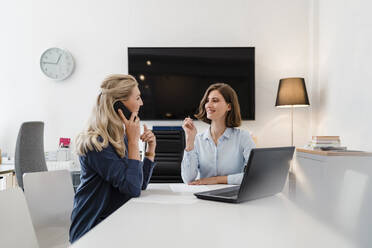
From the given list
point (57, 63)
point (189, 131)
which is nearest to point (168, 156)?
point (189, 131)

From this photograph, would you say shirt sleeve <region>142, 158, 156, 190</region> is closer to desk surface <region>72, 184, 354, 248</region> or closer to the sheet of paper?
the sheet of paper

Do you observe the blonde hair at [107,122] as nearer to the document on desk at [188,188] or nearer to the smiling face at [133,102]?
the smiling face at [133,102]

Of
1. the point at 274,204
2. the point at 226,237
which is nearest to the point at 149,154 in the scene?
the point at 274,204

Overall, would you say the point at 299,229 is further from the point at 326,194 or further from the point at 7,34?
the point at 7,34

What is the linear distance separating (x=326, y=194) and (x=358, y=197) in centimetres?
38

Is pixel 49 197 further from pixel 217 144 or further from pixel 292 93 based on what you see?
pixel 292 93

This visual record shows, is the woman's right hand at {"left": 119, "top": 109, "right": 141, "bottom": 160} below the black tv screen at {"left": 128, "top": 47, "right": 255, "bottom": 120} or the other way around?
below

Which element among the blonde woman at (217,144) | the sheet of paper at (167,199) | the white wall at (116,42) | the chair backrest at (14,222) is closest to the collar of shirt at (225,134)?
the blonde woman at (217,144)

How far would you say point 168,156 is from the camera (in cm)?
266

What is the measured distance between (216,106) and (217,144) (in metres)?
0.27

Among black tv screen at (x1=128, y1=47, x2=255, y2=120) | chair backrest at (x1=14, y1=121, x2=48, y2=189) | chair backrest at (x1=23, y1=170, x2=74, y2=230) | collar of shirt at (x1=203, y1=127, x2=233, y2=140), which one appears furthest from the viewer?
black tv screen at (x1=128, y1=47, x2=255, y2=120)

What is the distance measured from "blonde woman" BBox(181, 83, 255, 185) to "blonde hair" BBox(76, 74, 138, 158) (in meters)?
0.46

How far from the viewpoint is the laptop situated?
1.17 metres

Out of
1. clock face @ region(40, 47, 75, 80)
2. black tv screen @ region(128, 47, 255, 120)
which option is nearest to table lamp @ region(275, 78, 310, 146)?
black tv screen @ region(128, 47, 255, 120)
